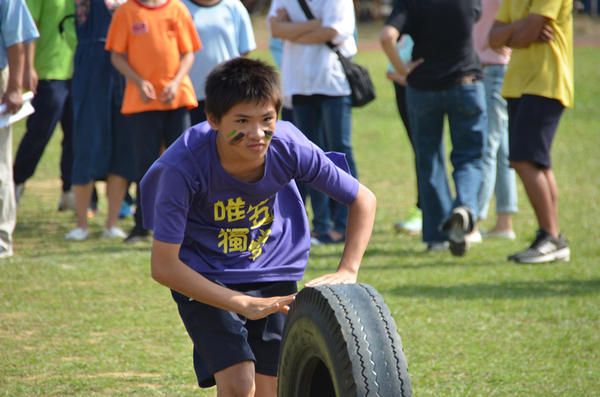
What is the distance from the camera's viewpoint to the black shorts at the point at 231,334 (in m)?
2.54

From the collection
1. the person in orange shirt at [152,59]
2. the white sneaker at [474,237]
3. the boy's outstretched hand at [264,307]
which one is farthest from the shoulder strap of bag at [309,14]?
the boy's outstretched hand at [264,307]

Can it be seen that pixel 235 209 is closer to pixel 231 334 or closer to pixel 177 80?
pixel 231 334

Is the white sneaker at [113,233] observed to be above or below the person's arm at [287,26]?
below

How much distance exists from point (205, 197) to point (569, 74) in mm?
3593

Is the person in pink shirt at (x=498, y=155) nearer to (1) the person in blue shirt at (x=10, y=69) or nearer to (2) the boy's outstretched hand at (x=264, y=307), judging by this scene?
(1) the person in blue shirt at (x=10, y=69)

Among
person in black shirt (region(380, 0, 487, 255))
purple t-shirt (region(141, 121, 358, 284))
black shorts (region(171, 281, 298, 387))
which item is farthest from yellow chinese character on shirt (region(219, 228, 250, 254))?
person in black shirt (region(380, 0, 487, 255))

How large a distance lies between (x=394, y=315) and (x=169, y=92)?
8.40 ft

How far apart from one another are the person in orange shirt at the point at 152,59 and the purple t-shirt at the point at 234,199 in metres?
2.86

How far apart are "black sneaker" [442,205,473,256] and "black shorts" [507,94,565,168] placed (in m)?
0.55

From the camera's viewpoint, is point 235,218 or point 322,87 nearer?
point 235,218

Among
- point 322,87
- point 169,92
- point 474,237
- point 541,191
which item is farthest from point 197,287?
point 474,237

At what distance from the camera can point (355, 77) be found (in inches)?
224

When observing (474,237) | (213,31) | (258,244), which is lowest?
(474,237)

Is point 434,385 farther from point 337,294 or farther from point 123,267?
point 123,267
